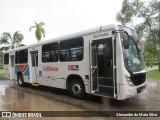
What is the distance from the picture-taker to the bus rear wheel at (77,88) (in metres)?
8.86

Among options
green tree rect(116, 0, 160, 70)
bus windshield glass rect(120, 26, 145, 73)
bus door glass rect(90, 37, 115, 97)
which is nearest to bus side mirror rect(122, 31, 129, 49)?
bus windshield glass rect(120, 26, 145, 73)

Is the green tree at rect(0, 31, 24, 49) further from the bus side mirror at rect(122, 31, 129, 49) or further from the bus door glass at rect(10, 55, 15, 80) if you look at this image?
the bus side mirror at rect(122, 31, 129, 49)

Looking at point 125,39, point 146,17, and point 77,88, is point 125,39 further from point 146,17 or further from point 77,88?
point 146,17

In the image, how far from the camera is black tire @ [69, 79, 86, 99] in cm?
885

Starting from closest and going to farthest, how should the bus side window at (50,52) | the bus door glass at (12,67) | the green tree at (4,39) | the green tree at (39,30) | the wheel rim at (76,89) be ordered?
1. the wheel rim at (76,89)
2. the bus side window at (50,52)
3. the bus door glass at (12,67)
4. the green tree at (39,30)
5. the green tree at (4,39)

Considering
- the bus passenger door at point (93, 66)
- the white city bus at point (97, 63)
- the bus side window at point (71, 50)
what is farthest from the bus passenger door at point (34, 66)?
the bus passenger door at point (93, 66)

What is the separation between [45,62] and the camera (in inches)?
438

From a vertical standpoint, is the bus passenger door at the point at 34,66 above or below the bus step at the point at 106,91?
above

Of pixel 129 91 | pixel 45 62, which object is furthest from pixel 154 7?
pixel 129 91

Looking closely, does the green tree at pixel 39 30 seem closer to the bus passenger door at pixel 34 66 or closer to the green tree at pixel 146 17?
the green tree at pixel 146 17

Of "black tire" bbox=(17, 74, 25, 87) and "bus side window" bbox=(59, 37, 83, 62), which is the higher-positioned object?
"bus side window" bbox=(59, 37, 83, 62)

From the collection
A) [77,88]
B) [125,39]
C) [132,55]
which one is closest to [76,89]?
[77,88]

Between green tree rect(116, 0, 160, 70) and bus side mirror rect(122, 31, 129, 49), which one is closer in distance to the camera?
bus side mirror rect(122, 31, 129, 49)

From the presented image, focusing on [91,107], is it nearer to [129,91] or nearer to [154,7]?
[129,91]
